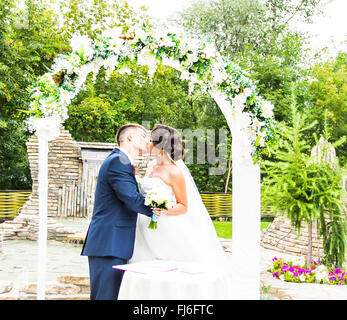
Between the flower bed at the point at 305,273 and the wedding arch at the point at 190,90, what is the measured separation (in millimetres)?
2097

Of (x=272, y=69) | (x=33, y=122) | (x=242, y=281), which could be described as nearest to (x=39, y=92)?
(x=33, y=122)

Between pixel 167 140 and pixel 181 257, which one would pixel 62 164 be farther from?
pixel 181 257

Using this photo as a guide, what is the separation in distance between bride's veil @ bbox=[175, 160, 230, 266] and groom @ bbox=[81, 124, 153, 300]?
46cm

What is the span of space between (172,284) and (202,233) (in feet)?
2.76

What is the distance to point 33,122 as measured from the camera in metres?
3.50

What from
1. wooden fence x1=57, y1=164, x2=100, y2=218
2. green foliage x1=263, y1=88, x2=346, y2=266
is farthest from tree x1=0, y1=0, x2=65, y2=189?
green foliage x1=263, y1=88, x2=346, y2=266

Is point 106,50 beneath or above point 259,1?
beneath

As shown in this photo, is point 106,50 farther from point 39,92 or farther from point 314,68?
point 314,68

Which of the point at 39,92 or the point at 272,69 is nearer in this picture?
the point at 39,92

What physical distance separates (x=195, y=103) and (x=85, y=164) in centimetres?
575

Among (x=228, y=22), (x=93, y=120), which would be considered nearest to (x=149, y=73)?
(x=93, y=120)

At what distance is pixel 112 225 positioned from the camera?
120 inches

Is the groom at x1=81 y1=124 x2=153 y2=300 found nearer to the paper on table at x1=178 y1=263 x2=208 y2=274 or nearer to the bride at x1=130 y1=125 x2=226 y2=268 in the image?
the bride at x1=130 y1=125 x2=226 y2=268
